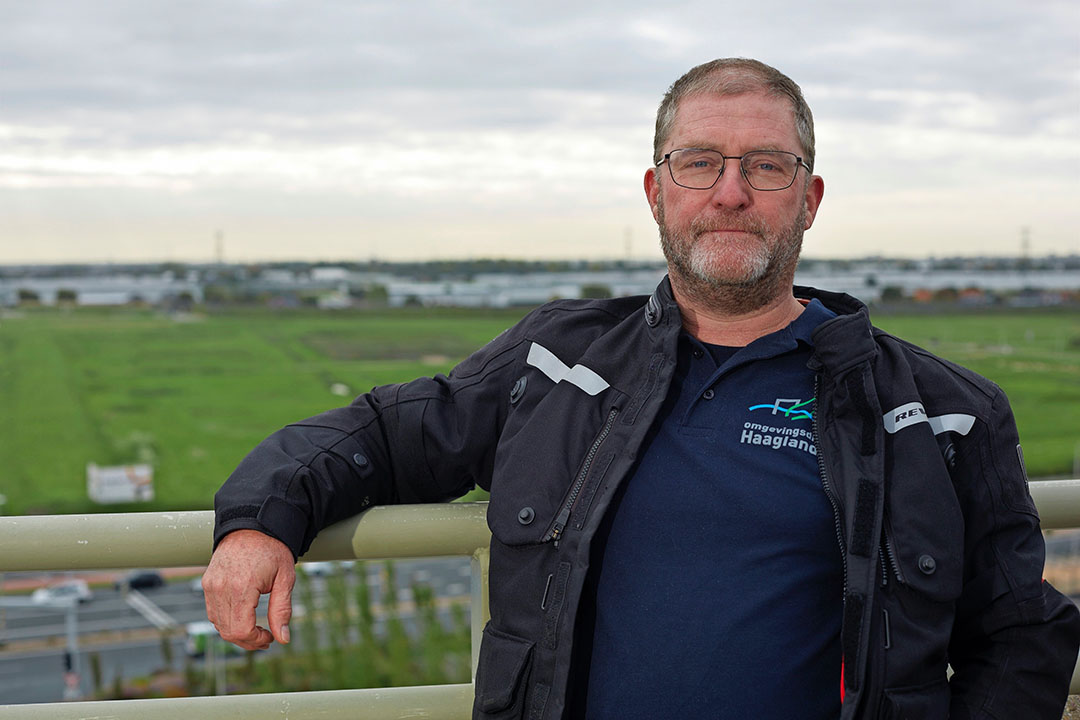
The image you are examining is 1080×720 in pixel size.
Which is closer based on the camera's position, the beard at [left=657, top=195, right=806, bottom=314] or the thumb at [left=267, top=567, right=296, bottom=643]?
the thumb at [left=267, top=567, right=296, bottom=643]

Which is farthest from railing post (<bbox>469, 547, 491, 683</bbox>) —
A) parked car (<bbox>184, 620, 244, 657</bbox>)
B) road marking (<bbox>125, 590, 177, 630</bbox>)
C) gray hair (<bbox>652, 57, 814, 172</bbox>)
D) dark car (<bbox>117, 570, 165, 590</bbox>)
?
dark car (<bbox>117, 570, 165, 590</bbox>)

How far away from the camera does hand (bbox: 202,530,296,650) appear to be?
1890 mm

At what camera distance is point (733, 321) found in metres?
2.36

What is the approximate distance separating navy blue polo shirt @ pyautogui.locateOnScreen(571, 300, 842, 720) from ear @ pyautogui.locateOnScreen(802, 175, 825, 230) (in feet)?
1.94

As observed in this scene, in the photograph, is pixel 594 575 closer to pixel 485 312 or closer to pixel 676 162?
pixel 676 162

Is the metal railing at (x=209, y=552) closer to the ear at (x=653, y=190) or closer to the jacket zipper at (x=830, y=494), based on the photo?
the jacket zipper at (x=830, y=494)

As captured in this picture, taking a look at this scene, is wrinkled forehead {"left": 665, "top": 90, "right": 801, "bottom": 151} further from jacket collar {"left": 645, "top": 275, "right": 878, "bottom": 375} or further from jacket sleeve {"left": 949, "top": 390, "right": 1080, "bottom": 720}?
jacket sleeve {"left": 949, "top": 390, "right": 1080, "bottom": 720}

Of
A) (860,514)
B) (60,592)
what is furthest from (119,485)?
(860,514)

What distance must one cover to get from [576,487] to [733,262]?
0.63 metres

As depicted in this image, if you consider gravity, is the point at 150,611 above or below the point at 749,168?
below

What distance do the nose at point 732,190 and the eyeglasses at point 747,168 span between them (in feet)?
0.04

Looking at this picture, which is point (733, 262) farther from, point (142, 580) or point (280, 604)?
point (142, 580)

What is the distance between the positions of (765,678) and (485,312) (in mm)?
144448

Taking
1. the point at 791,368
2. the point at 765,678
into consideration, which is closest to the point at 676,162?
the point at 791,368
